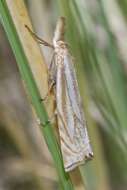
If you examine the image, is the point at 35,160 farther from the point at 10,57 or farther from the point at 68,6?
the point at 68,6

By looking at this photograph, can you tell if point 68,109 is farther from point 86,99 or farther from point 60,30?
point 86,99

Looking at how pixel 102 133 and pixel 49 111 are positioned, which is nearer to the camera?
pixel 49 111

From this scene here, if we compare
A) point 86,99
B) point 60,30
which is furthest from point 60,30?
point 86,99

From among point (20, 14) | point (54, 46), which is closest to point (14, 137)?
point (54, 46)

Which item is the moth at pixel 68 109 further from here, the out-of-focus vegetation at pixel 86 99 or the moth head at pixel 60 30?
the out-of-focus vegetation at pixel 86 99

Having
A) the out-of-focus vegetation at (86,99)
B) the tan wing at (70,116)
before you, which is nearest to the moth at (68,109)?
the tan wing at (70,116)

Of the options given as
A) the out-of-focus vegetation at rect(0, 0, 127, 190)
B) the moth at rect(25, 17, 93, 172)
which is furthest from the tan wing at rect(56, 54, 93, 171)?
the out-of-focus vegetation at rect(0, 0, 127, 190)
